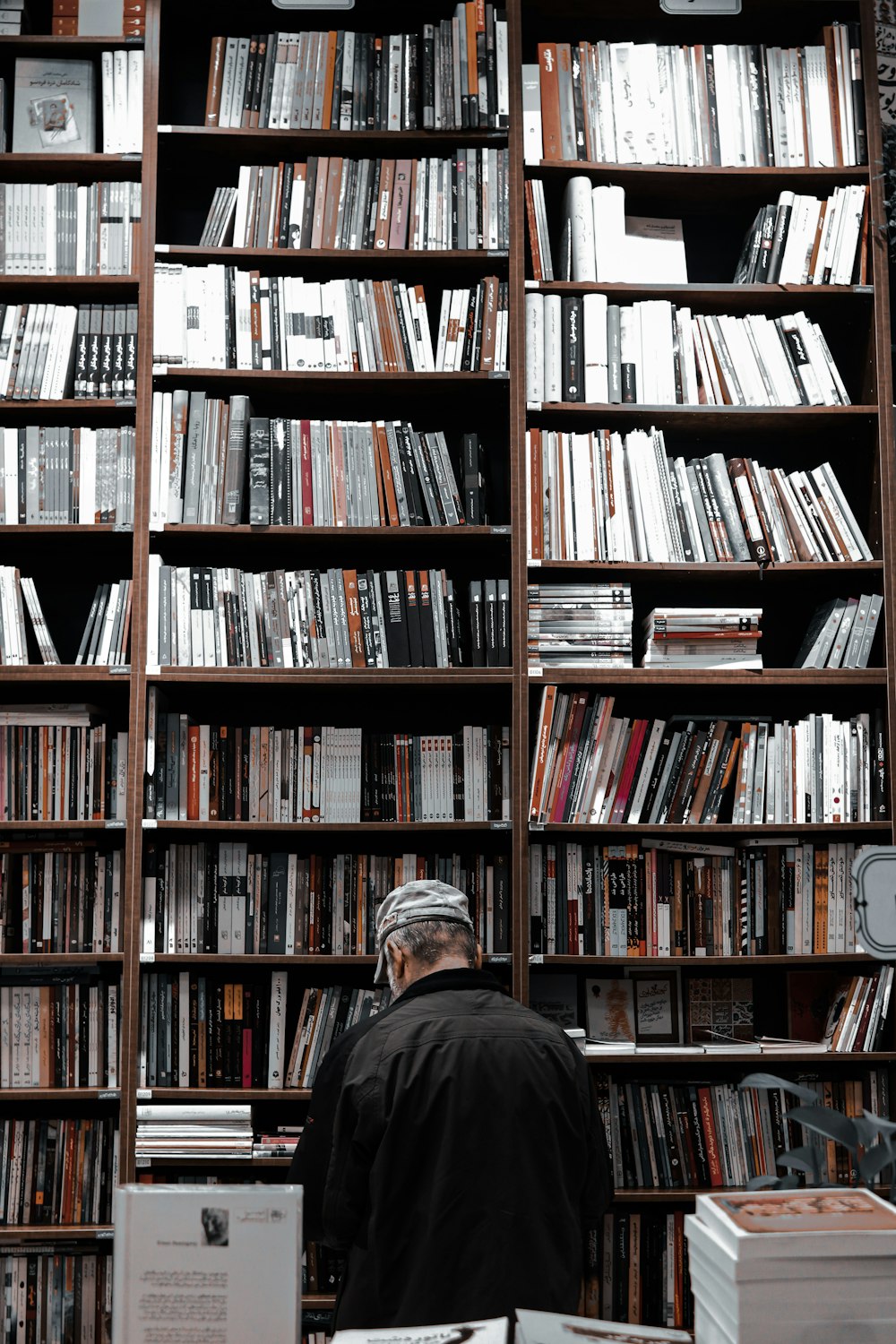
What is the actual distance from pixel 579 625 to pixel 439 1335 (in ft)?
6.46

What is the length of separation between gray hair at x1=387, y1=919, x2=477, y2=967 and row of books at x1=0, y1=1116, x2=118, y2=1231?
1.07 metres

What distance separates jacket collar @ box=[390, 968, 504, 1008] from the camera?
2188 millimetres

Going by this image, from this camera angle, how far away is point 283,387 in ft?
10.3

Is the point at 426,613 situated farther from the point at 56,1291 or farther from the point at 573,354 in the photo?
the point at 56,1291

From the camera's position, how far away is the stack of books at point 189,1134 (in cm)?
282

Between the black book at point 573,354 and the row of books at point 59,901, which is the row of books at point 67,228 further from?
the row of books at point 59,901

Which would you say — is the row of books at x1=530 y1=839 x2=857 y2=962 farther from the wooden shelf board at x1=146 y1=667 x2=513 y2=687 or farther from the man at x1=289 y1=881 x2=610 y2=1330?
the man at x1=289 y1=881 x2=610 y2=1330

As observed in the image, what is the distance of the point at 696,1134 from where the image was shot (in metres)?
2.96

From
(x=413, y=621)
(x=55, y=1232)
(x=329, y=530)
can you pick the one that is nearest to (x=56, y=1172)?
(x=55, y=1232)

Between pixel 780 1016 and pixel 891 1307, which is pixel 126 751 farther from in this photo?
pixel 891 1307

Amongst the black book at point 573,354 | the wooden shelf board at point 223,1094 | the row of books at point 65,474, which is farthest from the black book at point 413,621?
the wooden shelf board at point 223,1094

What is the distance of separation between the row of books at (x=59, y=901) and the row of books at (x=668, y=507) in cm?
136

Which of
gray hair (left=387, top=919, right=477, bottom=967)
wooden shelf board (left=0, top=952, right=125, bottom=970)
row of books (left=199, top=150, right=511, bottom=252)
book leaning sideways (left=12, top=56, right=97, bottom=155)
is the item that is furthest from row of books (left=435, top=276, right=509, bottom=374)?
wooden shelf board (left=0, top=952, right=125, bottom=970)

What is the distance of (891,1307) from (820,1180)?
0.37 meters
